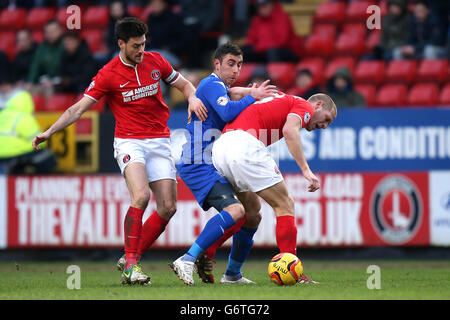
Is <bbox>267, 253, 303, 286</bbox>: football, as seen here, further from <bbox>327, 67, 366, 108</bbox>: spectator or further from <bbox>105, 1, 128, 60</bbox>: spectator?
<bbox>105, 1, 128, 60</bbox>: spectator

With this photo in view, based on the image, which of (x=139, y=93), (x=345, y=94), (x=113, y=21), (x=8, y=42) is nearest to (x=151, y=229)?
(x=139, y=93)

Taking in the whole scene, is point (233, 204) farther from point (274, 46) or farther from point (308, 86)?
point (274, 46)

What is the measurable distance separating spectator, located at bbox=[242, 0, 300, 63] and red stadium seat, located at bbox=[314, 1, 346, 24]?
104 centimetres

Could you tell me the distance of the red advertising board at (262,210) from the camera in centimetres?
1162

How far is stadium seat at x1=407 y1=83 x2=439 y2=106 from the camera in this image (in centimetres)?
1305

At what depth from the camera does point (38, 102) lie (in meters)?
14.2

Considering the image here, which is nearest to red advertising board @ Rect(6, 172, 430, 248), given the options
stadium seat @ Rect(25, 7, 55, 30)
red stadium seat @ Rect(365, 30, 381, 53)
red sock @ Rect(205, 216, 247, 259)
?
red stadium seat @ Rect(365, 30, 381, 53)

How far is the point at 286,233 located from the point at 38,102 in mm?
8030

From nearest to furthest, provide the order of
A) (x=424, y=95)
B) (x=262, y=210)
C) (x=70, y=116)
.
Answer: (x=70, y=116), (x=262, y=210), (x=424, y=95)

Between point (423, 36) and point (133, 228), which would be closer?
point (133, 228)

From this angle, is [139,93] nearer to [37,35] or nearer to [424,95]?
[424,95]

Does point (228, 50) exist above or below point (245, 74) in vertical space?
below

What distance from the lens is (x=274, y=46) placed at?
14445 mm
